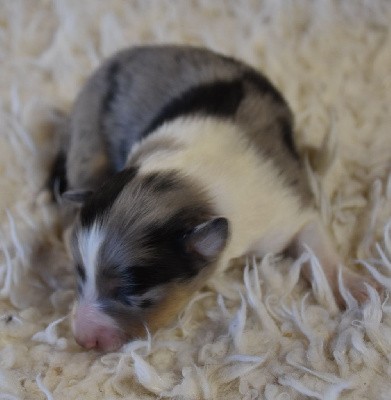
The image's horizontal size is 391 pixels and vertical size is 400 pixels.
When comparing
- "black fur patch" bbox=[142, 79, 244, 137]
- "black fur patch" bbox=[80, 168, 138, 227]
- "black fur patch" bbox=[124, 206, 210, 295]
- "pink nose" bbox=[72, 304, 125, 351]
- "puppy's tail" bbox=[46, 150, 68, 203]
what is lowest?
"pink nose" bbox=[72, 304, 125, 351]

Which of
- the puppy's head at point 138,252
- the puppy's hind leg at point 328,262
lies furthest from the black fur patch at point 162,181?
the puppy's hind leg at point 328,262

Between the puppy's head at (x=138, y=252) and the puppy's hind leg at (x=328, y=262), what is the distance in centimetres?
36

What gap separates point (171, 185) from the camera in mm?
1639

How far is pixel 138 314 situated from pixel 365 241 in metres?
0.76

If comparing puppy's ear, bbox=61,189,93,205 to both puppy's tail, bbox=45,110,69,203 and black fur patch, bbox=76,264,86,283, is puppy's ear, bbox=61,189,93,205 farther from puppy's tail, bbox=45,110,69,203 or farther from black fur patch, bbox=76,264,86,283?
puppy's tail, bbox=45,110,69,203

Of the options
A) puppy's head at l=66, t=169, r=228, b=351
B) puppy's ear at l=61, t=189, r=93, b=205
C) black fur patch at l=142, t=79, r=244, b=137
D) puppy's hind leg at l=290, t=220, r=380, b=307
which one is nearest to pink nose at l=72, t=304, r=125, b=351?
puppy's head at l=66, t=169, r=228, b=351

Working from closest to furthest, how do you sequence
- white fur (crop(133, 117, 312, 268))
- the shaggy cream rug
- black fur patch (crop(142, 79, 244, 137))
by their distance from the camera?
the shaggy cream rug < white fur (crop(133, 117, 312, 268)) < black fur patch (crop(142, 79, 244, 137))

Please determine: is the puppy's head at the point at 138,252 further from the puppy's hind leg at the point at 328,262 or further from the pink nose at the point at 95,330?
the puppy's hind leg at the point at 328,262

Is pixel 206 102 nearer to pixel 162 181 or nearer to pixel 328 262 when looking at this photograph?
pixel 162 181

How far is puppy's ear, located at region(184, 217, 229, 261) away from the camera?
1.53 m

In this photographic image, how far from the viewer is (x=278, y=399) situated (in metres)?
1.41

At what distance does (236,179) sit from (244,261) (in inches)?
10.4

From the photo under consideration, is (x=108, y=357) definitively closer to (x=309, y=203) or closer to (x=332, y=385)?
(x=332, y=385)

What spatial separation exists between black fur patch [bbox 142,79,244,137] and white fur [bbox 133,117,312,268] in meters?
0.05
